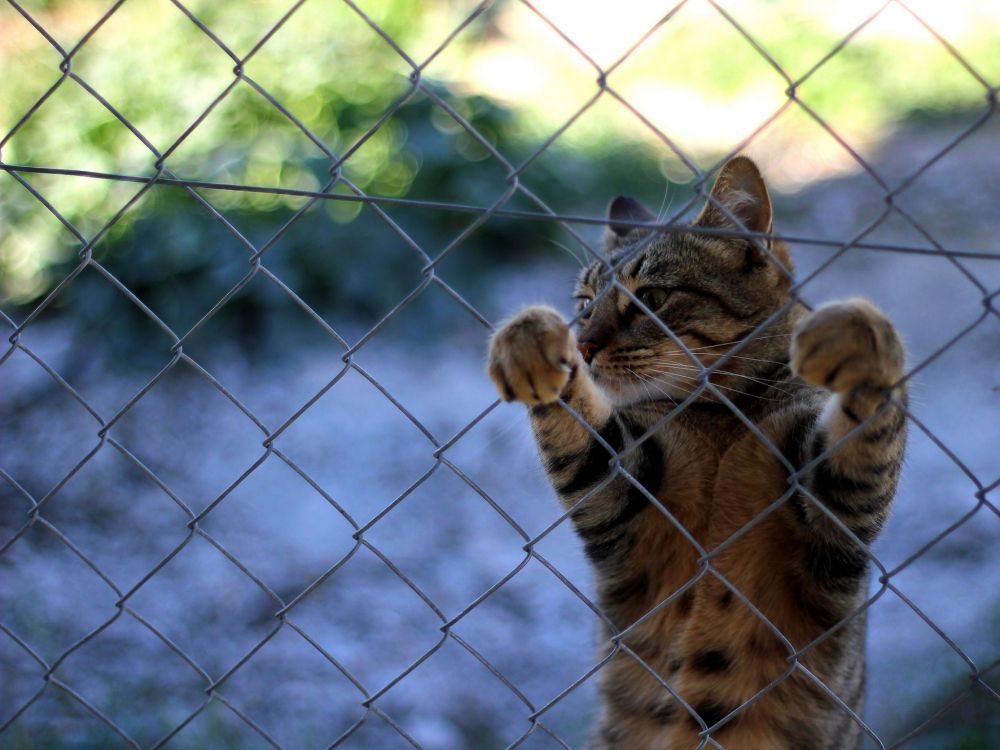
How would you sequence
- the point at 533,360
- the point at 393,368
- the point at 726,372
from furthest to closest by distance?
the point at 393,368 → the point at 726,372 → the point at 533,360

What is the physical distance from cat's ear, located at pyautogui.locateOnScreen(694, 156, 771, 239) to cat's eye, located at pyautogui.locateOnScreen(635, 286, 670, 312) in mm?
262

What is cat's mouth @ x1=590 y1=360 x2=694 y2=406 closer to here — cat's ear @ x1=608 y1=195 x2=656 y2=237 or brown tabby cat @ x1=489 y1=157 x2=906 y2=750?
brown tabby cat @ x1=489 y1=157 x2=906 y2=750

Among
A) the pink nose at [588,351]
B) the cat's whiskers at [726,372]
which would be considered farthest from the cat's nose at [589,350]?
the cat's whiskers at [726,372]

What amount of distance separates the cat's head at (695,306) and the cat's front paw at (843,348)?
0.80 metres

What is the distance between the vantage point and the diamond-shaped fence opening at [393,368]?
113 inches

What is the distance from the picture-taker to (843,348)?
6.18 ft

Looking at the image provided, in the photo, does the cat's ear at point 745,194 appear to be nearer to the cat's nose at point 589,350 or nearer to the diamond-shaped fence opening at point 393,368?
the diamond-shaped fence opening at point 393,368

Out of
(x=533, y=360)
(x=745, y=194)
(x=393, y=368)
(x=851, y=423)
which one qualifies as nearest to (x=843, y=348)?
(x=851, y=423)

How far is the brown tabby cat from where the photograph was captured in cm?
229

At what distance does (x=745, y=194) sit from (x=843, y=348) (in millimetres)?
1011

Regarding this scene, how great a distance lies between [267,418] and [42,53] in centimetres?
339

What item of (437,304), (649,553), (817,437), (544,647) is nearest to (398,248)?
(437,304)

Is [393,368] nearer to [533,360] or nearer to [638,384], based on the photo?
[638,384]

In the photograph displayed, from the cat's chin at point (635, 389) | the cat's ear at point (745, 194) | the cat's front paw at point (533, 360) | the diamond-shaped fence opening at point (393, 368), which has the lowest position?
the diamond-shaped fence opening at point (393, 368)
